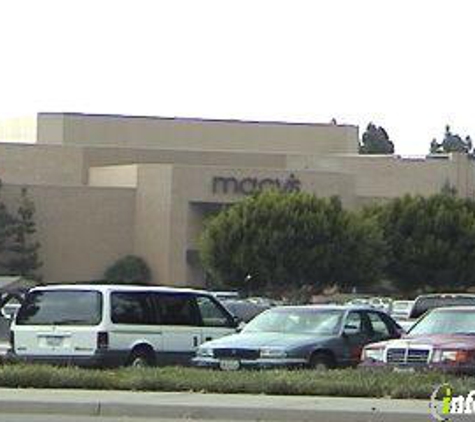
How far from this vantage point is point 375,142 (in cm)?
16600

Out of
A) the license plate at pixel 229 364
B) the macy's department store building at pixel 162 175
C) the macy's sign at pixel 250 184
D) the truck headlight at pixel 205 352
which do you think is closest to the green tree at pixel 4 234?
the macy's department store building at pixel 162 175

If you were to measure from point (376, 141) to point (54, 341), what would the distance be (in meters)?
144

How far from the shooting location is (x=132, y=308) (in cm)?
2453

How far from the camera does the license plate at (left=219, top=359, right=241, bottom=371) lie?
2365 centimetres

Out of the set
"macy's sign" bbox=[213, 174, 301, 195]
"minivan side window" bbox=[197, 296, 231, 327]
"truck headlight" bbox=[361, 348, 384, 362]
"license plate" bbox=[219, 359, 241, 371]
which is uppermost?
"macy's sign" bbox=[213, 174, 301, 195]

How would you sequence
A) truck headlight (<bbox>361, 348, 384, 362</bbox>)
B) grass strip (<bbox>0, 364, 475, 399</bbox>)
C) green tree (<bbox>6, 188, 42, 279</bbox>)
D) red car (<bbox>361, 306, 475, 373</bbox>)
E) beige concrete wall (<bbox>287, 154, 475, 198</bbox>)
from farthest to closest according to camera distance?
beige concrete wall (<bbox>287, 154, 475, 198</bbox>) < green tree (<bbox>6, 188, 42, 279</bbox>) < truck headlight (<bbox>361, 348, 384, 362</bbox>) < red car (<bbox>361, 306, 475, 373</bbox>) < grass strip (<bbox>0, 364, 475, 399</bbox>)

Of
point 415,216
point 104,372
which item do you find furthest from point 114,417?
point 415,216

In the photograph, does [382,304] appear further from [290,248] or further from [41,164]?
[41,164]

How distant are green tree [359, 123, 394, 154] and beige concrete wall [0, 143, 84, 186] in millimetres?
60119

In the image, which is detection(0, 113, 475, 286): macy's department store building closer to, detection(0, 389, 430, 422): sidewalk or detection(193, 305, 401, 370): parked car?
detection(193, 305, 401, 370): parked car

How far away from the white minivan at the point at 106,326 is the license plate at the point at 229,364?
133 cm

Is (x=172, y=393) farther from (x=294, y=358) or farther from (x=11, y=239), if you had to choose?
(x=11, y=239)

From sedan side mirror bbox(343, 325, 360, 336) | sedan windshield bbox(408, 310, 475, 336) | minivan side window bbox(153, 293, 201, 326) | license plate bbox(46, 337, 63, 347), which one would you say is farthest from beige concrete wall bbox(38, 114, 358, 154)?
sedan windshield bbox(408, 310, 475, 336)

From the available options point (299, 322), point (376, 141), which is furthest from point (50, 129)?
point (299, 322)
